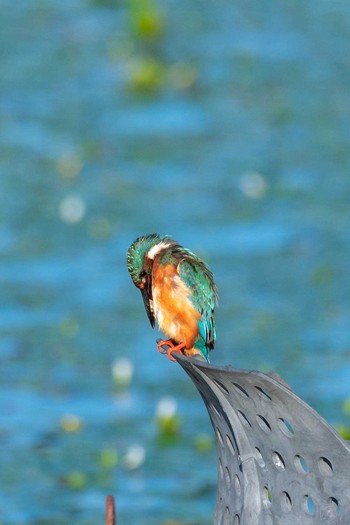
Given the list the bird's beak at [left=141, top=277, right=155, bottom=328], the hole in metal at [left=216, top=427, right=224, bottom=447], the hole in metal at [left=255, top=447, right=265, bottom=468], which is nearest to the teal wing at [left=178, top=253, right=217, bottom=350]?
the bird's beak at [left=141, top=277, right=155, bottom=328]

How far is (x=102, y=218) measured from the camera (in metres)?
9.29

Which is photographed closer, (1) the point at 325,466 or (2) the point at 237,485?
(1) the point at 325,466

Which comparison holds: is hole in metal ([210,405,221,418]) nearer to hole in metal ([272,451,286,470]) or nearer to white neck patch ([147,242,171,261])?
hole in metal ([272,451,286,470])

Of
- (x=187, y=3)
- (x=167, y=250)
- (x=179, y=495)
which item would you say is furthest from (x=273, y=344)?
(x=187, y=3)

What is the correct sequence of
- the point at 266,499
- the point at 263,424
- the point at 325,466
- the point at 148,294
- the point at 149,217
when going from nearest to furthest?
the point at 325,466 → the point at 263,424 → the point at 266,499 → the point at 148,294 → the point at 149,217

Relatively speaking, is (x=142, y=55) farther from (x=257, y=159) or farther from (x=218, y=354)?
(x=218, y=354)

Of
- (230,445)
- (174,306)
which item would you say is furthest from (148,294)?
(230,445)

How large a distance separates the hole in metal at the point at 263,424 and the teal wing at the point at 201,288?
1.11 meters

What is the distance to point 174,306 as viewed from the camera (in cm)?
402

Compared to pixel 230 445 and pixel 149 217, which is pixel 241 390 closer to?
pixel 230 445

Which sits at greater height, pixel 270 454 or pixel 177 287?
pixel 177 287

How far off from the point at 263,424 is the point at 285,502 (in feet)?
0.55

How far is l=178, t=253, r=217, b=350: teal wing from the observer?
394cm

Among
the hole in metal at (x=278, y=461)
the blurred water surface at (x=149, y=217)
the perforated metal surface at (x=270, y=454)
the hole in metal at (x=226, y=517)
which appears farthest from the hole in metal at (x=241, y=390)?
the blurred water surface at (x=149, y=217)
